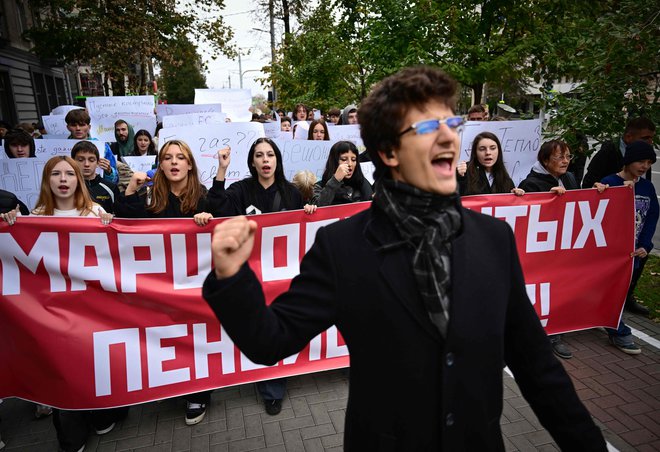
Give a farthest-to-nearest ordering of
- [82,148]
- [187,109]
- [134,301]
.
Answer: [187,109] → [82,148] → [134,301]

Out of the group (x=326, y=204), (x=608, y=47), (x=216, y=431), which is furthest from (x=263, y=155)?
(x=608, y=47)

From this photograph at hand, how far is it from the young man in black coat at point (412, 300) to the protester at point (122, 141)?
276 inches

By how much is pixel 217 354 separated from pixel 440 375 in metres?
2.50

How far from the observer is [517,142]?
581 cm

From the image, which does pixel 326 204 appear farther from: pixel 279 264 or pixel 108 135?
pixel 108 135

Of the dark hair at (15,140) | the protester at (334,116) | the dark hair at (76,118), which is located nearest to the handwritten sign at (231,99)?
the protester at (334,116)

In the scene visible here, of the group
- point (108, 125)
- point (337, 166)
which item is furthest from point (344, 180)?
point (108, 125)

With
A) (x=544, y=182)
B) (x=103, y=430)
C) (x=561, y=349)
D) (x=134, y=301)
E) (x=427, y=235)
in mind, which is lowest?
(x=103, y=430)

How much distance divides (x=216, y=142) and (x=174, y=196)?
223 centimetres

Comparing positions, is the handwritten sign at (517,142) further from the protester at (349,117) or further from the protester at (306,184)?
the protester at (349,117)

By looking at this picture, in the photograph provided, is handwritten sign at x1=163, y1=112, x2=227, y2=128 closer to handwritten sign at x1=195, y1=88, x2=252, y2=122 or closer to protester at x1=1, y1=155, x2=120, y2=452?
handwritten sign at x1=195, y1=88, x2=252, y2=122

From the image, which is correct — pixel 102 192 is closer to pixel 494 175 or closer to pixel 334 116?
pixel 494 175

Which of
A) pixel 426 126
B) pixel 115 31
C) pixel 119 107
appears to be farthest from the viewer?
pixel 115 31

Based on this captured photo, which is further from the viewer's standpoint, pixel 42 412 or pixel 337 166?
pixel 337 166
